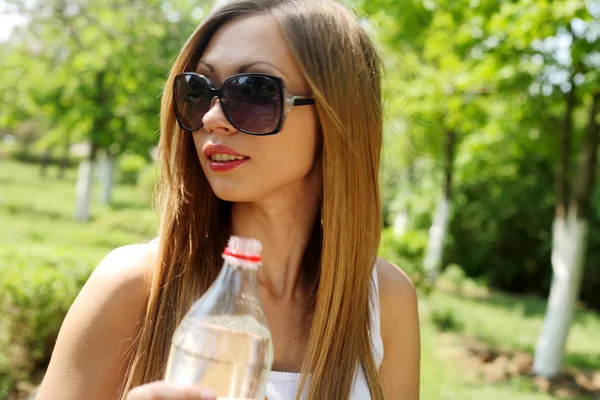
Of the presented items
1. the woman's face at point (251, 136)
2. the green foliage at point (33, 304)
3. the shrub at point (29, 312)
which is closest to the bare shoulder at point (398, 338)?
the woman's face at point (251, 136)

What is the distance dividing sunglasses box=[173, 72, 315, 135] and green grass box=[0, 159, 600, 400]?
511 millimetres

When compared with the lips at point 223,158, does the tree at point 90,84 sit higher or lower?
higher

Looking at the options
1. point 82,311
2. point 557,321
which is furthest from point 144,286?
point 557,321

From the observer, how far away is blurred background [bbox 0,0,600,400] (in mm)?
5770

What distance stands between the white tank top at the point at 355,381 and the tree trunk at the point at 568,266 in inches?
256

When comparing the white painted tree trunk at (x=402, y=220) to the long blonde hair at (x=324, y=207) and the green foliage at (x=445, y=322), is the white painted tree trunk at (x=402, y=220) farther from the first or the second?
the long blonde hair at (x=324, y=207)

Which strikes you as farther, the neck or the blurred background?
the blurred background

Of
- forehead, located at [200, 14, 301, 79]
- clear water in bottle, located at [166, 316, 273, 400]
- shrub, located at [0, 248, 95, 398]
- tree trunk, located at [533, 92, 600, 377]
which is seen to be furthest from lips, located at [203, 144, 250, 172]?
tree trunk, located at [533, 92, 600, 377]

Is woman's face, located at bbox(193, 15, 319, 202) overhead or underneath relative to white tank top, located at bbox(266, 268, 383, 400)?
overhead

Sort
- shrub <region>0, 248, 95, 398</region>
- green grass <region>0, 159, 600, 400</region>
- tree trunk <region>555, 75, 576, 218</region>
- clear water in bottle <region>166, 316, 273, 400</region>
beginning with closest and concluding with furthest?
clear water in bottle <region>166, 316, 273, 400</region>, shrub <region>0, 248, 95, 398</region>, green grass <region>0, 159, 600, 400</region>, tree trunk <region>555, 75, 576, 218</region>

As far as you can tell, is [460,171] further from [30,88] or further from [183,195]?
[183,195]

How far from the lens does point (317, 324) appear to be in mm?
1586

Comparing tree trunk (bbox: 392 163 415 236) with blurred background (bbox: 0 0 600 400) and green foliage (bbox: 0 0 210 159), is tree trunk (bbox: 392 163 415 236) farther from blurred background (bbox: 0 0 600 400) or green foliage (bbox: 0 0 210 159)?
green foliage (bbox: 0 0 210 159)

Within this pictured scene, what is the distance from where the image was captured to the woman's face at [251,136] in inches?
56.9
